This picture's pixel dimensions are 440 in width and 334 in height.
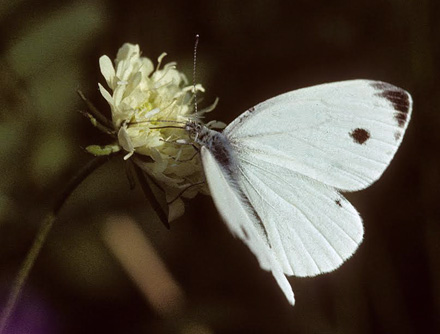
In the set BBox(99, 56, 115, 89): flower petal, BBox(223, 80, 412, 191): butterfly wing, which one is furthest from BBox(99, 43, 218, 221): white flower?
BBox(223, 80, 412, 191): butterfly wing

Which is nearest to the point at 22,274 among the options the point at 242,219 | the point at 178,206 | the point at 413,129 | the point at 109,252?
the point at 178,206

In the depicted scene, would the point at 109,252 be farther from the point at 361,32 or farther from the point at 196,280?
the point at 361,32

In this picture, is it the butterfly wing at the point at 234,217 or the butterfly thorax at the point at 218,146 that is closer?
the butterfly wing at the point at 234,217

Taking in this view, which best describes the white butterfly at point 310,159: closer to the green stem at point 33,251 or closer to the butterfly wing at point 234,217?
the butterfly wing at point 234,217

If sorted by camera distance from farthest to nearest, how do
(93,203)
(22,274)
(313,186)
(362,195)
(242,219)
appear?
(362,195)
(93,203)
(313,186)
(22,274)
(242,219)

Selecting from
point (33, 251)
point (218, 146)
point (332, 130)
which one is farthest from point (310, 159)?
point (33, 251)

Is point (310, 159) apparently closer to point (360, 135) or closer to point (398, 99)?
point (360, 135)

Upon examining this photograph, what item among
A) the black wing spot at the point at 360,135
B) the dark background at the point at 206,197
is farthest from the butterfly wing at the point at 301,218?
the dark background at the point at 206,197
